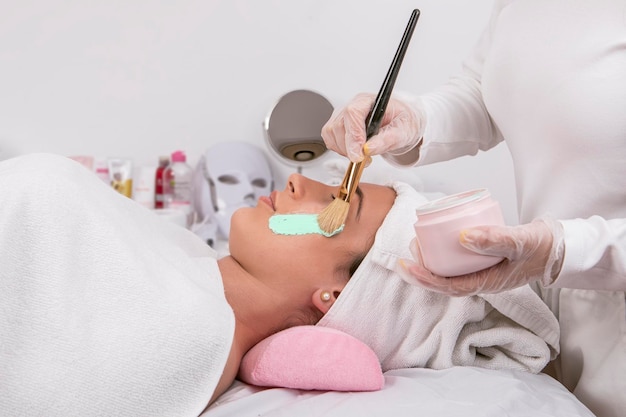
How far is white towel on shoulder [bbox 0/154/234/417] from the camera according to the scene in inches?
34.2

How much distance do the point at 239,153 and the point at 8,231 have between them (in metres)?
1.36

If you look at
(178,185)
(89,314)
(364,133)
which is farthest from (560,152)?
(178,185)

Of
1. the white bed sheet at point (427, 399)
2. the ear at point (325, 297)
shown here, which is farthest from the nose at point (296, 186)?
the white bed sheet at point (427, 399)

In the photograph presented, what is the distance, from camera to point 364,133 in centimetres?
118

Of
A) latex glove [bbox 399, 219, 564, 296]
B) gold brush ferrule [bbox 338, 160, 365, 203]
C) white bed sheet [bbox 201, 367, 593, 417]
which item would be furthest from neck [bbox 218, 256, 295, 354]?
latex glove [bbox 399, 219, 564, 296]

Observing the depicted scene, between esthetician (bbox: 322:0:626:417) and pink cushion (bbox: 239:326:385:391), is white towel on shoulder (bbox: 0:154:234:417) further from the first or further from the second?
esthetician (bbox: 322:0:626:417)

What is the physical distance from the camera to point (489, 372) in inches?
44.1

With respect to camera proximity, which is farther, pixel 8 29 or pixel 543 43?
pixel 8 29

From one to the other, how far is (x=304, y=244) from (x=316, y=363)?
0.81 ft

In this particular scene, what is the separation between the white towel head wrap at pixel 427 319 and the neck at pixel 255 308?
93 millimetres

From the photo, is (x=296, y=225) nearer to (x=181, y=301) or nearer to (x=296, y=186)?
(x=296, y=186)

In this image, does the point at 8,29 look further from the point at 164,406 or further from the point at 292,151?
the point at 164,406

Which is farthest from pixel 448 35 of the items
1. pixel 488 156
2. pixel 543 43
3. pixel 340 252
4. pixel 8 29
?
pixel 8 29

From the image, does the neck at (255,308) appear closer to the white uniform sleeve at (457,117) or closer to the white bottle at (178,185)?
the white uniform sleeve at (457,117)
